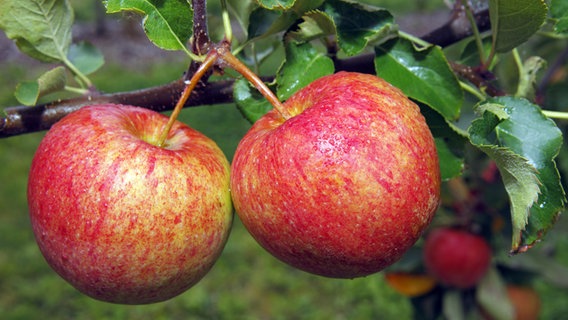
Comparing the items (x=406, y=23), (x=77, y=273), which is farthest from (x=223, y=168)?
(x=406, y=23)

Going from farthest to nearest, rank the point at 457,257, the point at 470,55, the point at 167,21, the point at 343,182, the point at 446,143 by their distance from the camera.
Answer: the point at 457,257, the point at 470,55, the point at 446,143, the point at 167,21, the point at 343,182

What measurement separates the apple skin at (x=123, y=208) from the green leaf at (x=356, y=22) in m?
0.26

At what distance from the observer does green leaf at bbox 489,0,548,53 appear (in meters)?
0.89

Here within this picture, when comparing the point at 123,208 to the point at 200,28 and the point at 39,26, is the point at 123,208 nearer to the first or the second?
the point at 200,28

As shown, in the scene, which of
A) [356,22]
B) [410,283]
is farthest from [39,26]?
[410,283]

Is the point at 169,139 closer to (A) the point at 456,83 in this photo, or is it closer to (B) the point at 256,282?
(A) the point at 456,83

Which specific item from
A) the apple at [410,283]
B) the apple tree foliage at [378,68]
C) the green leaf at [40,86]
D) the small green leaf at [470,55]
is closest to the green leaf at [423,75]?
the apple tree foliage at [378,68]

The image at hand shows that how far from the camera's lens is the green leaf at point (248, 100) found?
974mm

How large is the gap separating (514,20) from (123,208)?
601 millimetres

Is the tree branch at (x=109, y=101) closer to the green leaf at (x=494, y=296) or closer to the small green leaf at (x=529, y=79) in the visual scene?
the small green leaf at (x=529, y=79)

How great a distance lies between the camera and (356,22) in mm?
949

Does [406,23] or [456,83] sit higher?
[456,83]

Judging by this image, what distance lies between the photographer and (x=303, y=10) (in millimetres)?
896

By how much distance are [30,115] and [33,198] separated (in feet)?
0.60
